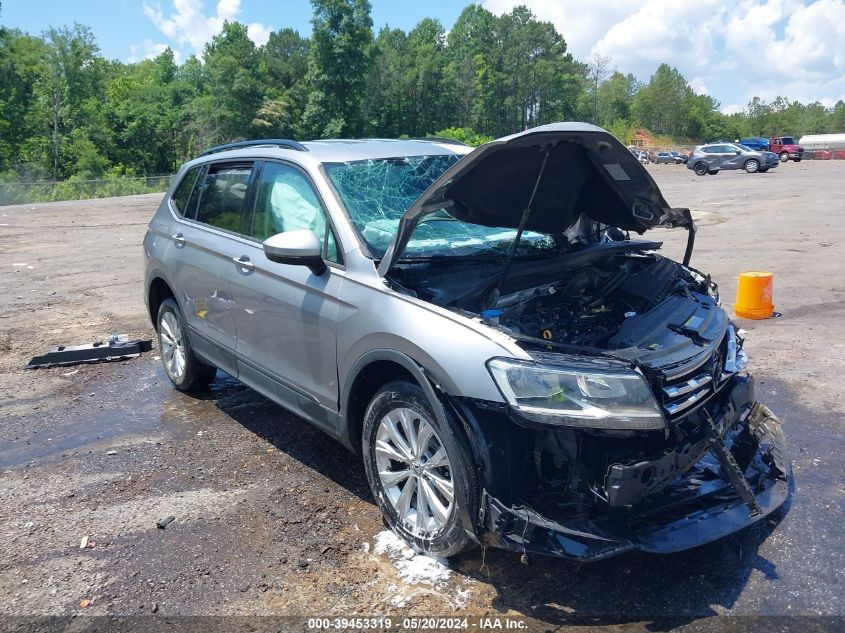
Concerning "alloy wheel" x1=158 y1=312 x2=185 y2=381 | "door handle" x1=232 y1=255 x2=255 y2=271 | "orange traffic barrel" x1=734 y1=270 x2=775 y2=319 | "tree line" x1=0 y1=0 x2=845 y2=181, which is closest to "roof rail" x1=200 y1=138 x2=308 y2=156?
"door handle" x1=232 y1=255 x2=255 y2=271

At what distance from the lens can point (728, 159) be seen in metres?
39.8

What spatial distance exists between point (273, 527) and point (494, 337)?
1.67 meters

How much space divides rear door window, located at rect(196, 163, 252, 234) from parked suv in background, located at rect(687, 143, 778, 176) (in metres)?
39.0

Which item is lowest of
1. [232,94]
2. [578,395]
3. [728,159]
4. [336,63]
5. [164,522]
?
[164,522]

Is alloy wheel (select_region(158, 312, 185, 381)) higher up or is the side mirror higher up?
the side mirror

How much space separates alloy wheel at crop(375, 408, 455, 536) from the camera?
10.6 ft

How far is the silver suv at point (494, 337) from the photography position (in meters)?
2.95

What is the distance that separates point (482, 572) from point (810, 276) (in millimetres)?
8257

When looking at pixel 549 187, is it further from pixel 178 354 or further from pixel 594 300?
pixel 178 354

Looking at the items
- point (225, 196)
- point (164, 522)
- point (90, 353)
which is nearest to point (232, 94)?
point (90, 353)

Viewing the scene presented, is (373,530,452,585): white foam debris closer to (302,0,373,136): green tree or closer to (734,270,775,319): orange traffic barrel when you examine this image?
(734,270,775,319): orange traffic barrel

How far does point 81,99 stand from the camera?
224 feet

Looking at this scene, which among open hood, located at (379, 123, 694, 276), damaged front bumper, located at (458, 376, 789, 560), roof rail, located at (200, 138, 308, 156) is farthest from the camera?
roof rail, located at (200, 138, 308, 156)

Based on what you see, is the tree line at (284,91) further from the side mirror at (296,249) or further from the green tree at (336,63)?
the side mirror at (296,249)
